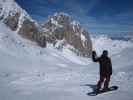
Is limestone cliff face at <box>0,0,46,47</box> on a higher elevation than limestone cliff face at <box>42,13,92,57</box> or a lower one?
lower

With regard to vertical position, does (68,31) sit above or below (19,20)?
above

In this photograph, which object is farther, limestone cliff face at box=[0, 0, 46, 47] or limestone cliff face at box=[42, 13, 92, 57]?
limestone cliff face at box=[42, 13, 92, 57]

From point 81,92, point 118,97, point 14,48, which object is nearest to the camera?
point 118,97

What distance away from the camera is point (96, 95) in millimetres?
8203

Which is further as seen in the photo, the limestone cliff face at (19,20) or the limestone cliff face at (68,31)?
the limestone cliff face at (68,31)

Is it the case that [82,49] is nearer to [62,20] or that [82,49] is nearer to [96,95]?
[62,20]

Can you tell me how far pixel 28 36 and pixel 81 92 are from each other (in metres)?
54.6

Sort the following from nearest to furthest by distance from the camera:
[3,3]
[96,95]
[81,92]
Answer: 1. [96,95]
2. [81,92]
3. [3,3]

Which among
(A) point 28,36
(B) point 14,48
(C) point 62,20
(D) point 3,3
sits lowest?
→ (B) point 14,48

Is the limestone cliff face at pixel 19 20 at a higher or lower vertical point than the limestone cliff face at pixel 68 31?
lower

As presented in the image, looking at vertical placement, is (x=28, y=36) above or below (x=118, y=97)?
above

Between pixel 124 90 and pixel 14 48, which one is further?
pixel 14 48

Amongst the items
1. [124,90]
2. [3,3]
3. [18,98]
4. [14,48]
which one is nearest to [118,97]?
[124,90]

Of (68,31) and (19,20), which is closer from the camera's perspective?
(19,20)
